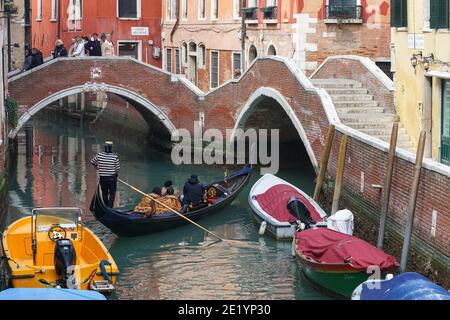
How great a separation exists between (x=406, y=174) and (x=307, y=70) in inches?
252

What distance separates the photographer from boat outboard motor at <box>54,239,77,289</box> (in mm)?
7793

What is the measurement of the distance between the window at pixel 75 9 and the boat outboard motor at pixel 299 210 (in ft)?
37.8

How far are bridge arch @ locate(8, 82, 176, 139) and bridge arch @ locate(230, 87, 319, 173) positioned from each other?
144 cm

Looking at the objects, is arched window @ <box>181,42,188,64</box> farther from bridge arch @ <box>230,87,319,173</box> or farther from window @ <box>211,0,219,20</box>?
bridge arch @ <box>230,87,319,173</box>

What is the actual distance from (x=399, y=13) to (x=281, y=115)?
4.45m

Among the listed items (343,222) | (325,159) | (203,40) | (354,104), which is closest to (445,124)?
(325,159)

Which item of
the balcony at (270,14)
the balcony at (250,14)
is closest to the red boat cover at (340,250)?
the balcony at (270,14)

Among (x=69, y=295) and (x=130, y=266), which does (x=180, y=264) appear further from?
(x=69, y=295)

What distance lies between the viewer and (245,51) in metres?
17.0

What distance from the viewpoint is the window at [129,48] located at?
827 inches

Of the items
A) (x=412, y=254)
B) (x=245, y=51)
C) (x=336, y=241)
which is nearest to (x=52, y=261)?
(x=336, y=241)

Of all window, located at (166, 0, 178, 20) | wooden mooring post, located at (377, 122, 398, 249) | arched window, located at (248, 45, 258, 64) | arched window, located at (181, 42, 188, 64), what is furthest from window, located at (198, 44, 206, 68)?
wooden mooring post, located at (377, 122, 398, 249)

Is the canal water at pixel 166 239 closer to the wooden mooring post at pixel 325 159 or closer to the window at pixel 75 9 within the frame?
the wooden mooring post at pixel 325 159

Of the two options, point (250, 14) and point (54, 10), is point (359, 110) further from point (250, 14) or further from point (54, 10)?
point (54, 10)
